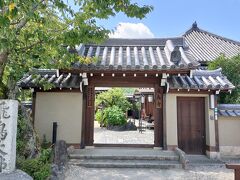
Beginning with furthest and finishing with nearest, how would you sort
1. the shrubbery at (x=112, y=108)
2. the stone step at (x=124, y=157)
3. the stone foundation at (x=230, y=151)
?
1. the shrubbery at (x=112, y=108)
2. the stone foundation at (x=230, y=151)
3. the stone step at (x=124, y=157)

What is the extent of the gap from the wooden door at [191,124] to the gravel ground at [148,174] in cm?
188

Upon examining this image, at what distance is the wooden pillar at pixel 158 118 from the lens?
10328 mm

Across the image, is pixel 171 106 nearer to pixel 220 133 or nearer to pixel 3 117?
pixel 220 133

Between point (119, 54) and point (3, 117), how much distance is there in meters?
6.76

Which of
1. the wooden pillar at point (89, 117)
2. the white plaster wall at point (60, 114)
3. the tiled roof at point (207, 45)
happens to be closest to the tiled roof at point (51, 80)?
the white plaster wall at point (60, 114)

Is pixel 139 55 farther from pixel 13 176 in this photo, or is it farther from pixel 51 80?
pixel 13 176

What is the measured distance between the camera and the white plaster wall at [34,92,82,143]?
33.4 feet

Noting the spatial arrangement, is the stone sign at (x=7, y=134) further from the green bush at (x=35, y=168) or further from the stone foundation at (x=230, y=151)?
the stone foundation at (x=230, y=151)

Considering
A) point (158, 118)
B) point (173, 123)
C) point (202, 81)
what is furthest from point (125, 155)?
point (202, 81)

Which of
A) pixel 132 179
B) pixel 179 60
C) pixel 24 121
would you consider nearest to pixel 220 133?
pixel 179 60

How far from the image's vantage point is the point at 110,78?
34.4 ft

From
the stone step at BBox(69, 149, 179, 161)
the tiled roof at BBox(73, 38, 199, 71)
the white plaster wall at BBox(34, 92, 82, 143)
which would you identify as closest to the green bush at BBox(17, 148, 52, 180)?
the stone step at BBox(69, 149, 179, 161)

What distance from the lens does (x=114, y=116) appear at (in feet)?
66.0

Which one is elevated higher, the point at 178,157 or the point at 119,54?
the point at 119,54
